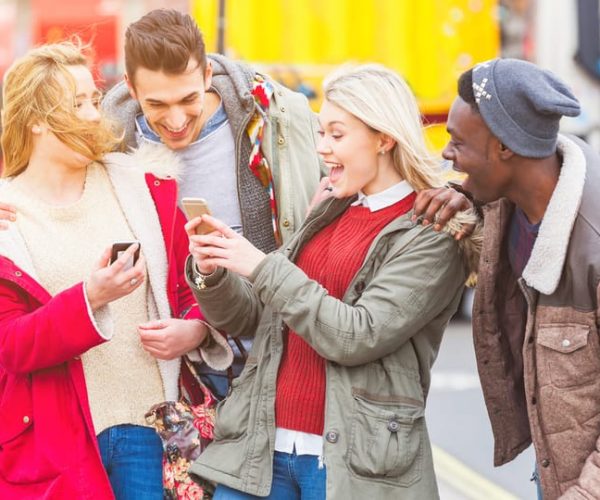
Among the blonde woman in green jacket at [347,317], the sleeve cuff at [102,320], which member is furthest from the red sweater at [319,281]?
the sleeve cuff at [102,320]

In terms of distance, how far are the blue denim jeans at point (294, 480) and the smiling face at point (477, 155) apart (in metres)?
0.86

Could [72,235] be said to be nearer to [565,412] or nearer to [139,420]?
[139,420]

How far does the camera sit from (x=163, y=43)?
3.72m

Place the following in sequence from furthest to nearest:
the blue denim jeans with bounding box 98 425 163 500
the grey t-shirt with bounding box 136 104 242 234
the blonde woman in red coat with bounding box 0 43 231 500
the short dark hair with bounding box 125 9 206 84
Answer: the grey t-shirt with bounding box 136 104 242 234 < the short dark hair with bounding box 125 9 206 84 < the blue denim jeans with bounding box 98 425 163 500 < the blonde woman in red coat with bounding box 0 43 231 500

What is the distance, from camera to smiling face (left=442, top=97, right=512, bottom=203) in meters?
3.12

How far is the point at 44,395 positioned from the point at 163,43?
1103 millimetres

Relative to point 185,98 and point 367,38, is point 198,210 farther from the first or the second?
point 367,38

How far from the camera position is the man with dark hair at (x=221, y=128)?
149 inches

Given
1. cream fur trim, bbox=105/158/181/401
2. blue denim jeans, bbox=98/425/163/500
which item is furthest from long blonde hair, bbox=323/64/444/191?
blue denim jeans, bbox=98/425/163/500

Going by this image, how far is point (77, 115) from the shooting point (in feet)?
12.0

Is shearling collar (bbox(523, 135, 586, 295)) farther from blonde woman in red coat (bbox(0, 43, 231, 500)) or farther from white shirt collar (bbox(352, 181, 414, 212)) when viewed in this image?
blonde woman in red coat (bbox(0, 43, 231, 500))

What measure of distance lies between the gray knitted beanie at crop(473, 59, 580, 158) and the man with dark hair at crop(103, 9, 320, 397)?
1023mm

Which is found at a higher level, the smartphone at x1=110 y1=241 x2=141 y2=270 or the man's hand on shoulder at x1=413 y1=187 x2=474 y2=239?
the man's hand on shoulder at x1=413 y1=187 x2=474 y2=239

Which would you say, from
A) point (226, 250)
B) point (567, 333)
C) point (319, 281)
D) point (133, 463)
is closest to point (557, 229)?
point (567, 333)
